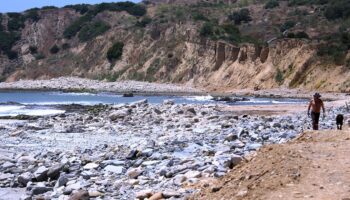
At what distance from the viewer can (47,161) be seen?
17453mm

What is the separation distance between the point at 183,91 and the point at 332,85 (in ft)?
62.1

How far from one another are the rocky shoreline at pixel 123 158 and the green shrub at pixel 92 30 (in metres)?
81.3

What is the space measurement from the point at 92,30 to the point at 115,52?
54.6 feet

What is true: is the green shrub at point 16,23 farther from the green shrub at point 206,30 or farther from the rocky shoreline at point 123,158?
the rocky shoreline at point 123,158

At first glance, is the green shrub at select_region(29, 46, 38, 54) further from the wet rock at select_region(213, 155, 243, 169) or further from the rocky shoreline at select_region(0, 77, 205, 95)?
the wet rock at select_region(213, 155, 243, 169)

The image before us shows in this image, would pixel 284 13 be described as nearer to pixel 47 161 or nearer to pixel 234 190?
pixel 47 161

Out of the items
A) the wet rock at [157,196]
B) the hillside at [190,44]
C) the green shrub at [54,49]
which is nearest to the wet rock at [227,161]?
the wet rock at [157,196]

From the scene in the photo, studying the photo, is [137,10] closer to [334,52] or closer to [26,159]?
[334,52]

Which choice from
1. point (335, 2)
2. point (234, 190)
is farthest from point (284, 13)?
point (234, 190)

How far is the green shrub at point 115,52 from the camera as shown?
315ft

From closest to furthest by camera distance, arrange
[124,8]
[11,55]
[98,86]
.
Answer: [98,86], [11,55], [124,8]

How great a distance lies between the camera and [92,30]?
11094 centimetres

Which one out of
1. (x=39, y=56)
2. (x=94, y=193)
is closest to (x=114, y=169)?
(x=94, y=193)

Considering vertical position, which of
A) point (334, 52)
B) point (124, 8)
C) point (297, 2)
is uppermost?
point (124, 8)
